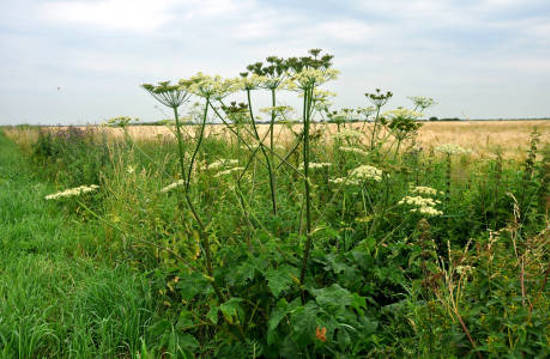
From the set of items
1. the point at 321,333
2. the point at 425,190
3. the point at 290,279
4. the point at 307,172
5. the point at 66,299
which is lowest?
the point at 66,299

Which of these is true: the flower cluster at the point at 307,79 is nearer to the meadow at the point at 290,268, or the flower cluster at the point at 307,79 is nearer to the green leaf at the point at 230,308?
the meadow at the point at 290,268

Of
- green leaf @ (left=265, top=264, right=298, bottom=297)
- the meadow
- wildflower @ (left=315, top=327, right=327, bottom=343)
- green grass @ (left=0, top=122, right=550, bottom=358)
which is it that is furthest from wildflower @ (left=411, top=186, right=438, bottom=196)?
wildflower @ (left=315, top=327, right=327, bottom=343)

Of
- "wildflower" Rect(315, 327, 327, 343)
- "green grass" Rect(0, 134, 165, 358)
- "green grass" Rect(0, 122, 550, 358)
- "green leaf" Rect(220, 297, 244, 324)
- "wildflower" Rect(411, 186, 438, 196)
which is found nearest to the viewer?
"wildflower" Rect(315, 327, 327, 343)

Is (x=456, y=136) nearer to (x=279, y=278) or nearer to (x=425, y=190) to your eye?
(x=425, y=190)

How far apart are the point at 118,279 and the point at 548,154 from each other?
15.8 ft

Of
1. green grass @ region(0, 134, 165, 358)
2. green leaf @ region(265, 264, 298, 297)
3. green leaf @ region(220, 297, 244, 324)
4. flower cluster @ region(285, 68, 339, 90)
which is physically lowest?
green grass @ region(0, 134, 165, 358)

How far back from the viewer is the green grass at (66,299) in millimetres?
3080

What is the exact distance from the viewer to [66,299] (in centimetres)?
369

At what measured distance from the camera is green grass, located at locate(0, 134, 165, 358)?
308cm

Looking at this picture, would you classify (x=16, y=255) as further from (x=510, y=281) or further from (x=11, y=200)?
(x=510, y=281)

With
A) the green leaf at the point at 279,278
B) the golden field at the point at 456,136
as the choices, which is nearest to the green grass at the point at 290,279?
the green leaf at the point at 279,278

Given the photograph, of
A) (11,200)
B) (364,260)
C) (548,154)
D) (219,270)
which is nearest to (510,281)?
(364,260)

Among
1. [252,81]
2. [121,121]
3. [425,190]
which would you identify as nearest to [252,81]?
[252,81]

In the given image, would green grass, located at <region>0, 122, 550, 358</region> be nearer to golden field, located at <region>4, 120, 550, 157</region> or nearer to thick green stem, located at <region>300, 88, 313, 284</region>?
thick green stem, located at <region>300, 88, 313, 284</region>
